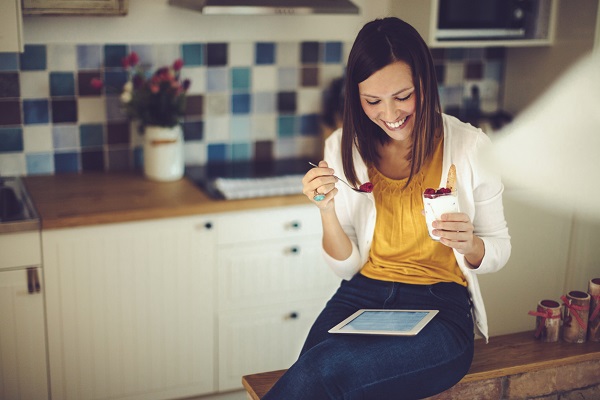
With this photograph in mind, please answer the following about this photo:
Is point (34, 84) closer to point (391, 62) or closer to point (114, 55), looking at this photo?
point (114, 55)

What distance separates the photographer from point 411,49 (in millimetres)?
1873

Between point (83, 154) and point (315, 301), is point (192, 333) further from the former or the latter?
point (83, 154)

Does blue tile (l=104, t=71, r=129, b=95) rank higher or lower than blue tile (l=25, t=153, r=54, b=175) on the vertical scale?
higher

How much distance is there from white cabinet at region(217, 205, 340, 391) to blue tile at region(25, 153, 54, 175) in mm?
808

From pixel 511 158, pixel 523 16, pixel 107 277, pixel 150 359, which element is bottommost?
pixel 150 359

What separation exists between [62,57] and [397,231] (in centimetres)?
168

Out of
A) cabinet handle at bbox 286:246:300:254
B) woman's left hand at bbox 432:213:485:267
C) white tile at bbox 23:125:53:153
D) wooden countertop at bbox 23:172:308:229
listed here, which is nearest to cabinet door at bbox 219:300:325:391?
cabinet handle at bbox 286:246:300:254

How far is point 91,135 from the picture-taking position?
3.18 m

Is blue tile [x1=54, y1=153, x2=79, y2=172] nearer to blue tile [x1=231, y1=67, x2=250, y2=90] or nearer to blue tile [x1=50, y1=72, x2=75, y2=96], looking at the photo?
blue tile [x1=50, y1=72, x2=75, y2=96]

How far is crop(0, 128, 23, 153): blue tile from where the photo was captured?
10.00 feet

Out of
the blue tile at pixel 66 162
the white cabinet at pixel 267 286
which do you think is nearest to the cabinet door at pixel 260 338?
the white cabinet at pixel 267 286

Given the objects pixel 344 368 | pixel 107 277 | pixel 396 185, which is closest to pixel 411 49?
pixel 396 185

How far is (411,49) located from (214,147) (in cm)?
164

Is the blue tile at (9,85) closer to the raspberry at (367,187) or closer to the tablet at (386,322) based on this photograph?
the raspberry at (367,187)
